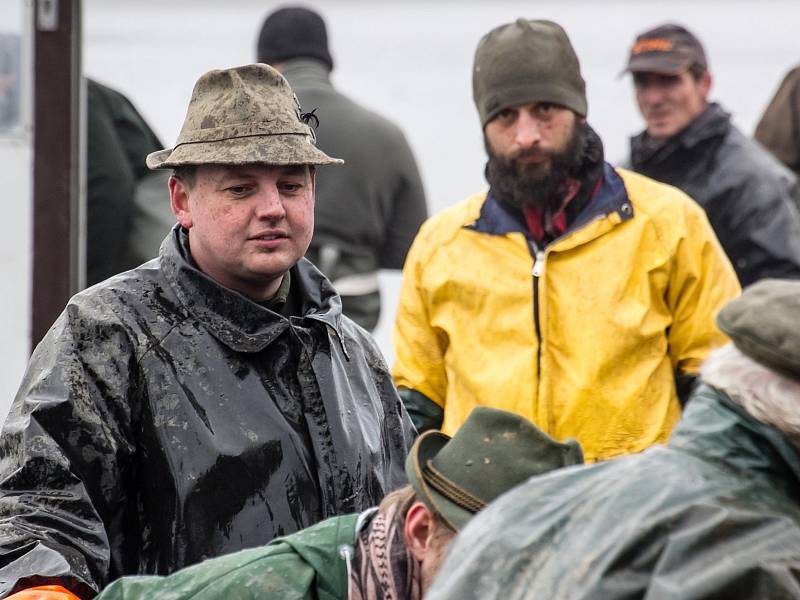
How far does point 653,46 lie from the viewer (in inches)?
261

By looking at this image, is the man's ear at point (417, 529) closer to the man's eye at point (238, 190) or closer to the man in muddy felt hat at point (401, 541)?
the man in muddy felt hat at point (401, 541)

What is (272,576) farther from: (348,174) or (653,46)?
(653,46)

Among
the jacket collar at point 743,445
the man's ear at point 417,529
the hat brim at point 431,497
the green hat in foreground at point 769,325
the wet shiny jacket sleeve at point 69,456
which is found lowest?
the wet shiny jacket sleeve at point 69,456

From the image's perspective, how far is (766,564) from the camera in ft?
7.56

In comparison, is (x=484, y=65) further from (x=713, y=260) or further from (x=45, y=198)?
(x=45, y=198)

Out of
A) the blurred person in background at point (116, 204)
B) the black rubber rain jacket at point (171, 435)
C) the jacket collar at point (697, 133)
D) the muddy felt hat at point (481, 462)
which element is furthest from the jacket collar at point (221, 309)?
the jacket collar at point (697, 133)

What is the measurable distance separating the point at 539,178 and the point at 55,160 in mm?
1979

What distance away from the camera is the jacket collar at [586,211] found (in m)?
4.95

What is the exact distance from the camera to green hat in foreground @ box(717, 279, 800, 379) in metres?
2.41

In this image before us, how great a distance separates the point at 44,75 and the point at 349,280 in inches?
50.2

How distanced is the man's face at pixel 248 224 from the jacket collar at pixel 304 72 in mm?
2558

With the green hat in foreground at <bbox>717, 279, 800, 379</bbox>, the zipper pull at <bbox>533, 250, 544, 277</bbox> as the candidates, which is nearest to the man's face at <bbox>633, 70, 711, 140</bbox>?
the zipper pull at <bbox>533, 250, 544, 277</bbox>

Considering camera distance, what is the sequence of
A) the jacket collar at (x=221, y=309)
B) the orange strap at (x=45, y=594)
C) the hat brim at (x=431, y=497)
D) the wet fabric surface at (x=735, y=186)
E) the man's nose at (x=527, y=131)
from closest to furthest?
1. the hat brim at (x=431, y=497)
2. the orange strap at (x=45, y=594)
3. the jacket collar at (x=221, y=309)
4. the man's nose at (x=527, y=131)
5. the wet fabric surface at (x=735, y=186)

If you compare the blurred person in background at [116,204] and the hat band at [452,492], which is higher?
the hat band at [452,492]
